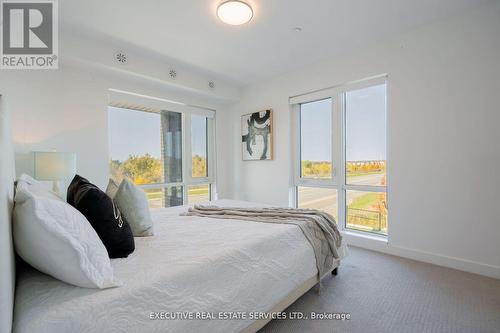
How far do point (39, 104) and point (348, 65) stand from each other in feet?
12.4

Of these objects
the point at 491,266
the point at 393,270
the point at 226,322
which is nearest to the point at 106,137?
the point at 226,322

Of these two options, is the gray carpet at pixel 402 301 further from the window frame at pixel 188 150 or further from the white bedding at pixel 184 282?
the window frame at pixel 188 150

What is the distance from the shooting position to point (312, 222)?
193 cm

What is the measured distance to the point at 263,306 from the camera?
1378 millimetres

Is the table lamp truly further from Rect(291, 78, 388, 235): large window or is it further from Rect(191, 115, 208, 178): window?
Rect(291, 78, 388, 235): large window

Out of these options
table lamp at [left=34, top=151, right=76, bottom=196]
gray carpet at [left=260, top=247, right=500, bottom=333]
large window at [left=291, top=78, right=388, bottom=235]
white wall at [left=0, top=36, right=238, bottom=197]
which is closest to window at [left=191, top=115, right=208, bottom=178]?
white wall at [left=0, top=36, right=238, bottom=197]

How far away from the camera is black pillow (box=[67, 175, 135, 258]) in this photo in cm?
117

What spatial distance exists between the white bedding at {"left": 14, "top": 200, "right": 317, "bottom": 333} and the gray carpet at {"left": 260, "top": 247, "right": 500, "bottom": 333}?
0.97ft

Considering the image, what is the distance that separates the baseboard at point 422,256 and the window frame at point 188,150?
2.56m

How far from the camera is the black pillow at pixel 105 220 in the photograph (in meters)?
1.17

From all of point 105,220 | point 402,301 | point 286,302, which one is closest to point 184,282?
point 105,220

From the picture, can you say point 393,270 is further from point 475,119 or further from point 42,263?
point 42,263

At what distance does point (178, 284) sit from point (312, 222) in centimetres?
122
